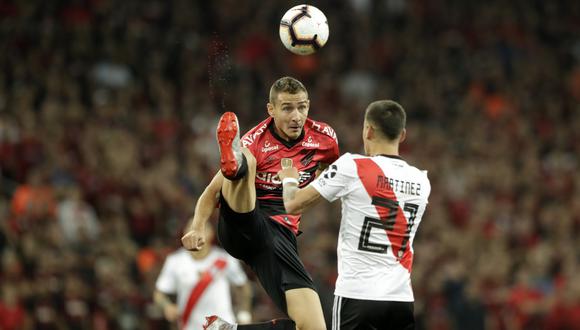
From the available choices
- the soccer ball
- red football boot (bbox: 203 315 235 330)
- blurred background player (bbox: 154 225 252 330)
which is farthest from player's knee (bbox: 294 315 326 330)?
blurred background player (bbox: 154 225 252 330)

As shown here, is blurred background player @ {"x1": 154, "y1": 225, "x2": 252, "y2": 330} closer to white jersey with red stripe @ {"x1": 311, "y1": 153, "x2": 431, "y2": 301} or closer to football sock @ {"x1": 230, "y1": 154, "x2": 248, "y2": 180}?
football sock @ {"x1": 230, "y1": 154, "x2": 248, "y2": 180}

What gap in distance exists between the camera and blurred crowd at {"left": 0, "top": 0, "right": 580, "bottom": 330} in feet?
43.0

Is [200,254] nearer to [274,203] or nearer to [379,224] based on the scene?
[274,203]

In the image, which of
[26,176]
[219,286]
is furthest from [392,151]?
[26,176]

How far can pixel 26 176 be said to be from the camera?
13977 millimetres

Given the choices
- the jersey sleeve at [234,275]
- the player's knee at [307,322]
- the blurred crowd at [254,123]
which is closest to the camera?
the player's knee at [307,322]

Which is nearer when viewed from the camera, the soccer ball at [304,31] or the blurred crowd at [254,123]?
the soccer ball at [304,31]

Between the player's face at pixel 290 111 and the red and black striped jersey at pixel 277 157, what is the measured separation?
4.7 inches

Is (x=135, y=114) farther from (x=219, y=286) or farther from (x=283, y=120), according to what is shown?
(x=283, y=120)

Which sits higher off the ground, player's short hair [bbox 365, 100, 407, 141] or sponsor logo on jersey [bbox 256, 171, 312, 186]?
player's short hair [bbox 365, 100, 407, 141]

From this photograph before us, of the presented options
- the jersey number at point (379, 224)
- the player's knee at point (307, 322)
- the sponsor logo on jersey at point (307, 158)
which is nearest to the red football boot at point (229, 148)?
the sponsor logo on jersey at point (307, 158)

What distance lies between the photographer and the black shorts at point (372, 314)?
20.9ft

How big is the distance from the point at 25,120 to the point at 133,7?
4.34 meters

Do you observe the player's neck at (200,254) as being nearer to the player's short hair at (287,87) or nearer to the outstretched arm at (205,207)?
the outstretched arm at (205,207)
